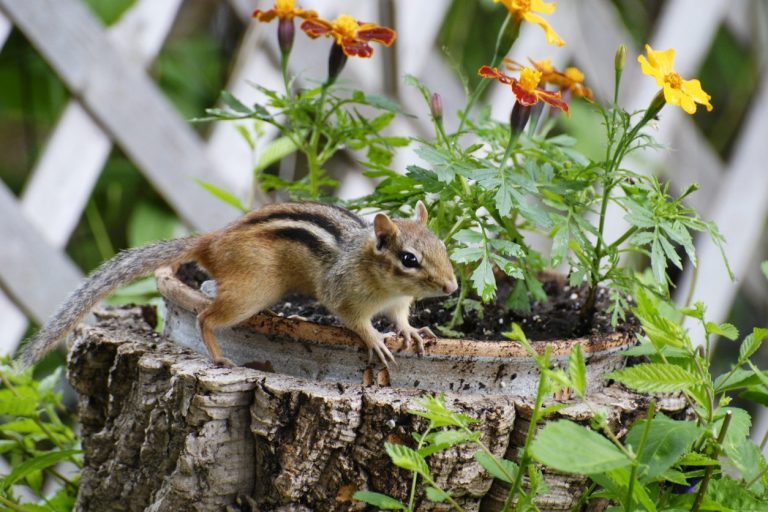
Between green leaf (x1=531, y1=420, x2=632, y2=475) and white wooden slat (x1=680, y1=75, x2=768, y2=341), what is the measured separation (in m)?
2.82

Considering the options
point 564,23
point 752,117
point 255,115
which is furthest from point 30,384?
point 752,117

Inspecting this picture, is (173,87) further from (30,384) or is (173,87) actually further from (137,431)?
(137,431)

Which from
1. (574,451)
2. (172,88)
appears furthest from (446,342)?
(172,88)

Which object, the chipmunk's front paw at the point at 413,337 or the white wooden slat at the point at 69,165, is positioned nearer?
the chipmunk's front paw at the point at 413,337

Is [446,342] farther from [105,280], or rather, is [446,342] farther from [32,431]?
[32,431]

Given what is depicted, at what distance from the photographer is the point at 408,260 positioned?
1514mm

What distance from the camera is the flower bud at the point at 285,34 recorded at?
1.61 m

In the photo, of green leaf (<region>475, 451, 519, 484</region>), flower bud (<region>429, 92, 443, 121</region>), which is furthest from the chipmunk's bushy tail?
green leaf (<region>475, 451, 519, 484</region>)

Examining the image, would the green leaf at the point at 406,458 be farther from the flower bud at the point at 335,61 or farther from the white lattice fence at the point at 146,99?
the white lattice fence at the point at 146,99

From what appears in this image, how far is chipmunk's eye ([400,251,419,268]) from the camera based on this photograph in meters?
1.50

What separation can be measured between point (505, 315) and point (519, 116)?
0.44 metres

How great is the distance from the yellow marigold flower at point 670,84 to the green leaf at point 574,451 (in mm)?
531

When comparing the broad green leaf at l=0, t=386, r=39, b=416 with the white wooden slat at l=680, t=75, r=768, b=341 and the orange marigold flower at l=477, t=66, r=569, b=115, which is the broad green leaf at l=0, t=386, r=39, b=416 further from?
the white wooden slat at l=680, t=75, r=768, b=341

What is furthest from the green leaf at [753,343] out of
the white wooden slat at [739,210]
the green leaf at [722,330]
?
the white wooden slat at [739,210]
